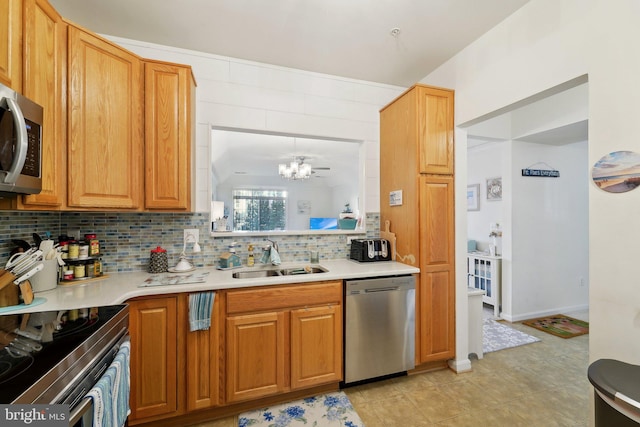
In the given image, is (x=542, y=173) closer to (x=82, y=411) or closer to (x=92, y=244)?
(x=82, y=411)

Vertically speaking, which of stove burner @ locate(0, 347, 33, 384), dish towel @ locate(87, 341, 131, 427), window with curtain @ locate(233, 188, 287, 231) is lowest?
dish towel @ locate(87, 341, 131, 427)

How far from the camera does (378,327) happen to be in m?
2.12

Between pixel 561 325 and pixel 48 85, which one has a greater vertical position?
pixel 48 85

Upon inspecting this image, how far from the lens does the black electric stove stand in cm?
70

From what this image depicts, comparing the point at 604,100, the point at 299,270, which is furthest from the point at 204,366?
the point at 604,100

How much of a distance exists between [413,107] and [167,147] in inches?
76.8

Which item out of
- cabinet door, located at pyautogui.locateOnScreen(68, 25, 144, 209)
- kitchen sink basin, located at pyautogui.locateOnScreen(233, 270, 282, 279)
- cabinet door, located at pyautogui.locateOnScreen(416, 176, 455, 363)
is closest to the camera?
cabinet door, located at pyautogui.locateOnScreen(68, 25, 144, 209)

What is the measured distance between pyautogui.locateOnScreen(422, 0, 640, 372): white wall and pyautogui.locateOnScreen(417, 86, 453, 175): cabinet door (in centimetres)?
61

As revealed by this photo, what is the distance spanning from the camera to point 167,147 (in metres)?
1.91

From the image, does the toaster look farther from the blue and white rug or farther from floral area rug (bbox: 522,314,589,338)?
floral area rug (bbox: 522,314,589,338)

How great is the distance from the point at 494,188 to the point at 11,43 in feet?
15.9

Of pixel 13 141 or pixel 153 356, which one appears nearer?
pixel 13 141

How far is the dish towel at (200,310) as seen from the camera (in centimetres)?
168

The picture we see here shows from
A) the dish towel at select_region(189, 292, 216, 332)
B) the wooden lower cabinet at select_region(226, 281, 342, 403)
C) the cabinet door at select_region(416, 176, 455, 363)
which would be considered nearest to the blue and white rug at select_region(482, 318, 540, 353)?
the cabinet door at select_region(416, 176, 455, 363)
